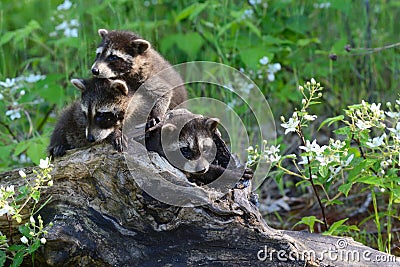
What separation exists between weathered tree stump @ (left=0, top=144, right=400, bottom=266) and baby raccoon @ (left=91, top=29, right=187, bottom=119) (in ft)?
3.71

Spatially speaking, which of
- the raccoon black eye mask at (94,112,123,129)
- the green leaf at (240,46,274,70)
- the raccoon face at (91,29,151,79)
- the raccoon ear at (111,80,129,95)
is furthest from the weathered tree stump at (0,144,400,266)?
the green leaf at (240,46,274,70)

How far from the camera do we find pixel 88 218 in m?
4.12

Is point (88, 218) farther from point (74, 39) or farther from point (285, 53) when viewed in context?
point (285, 53)

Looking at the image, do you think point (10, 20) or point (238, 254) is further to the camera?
point (10, 20)

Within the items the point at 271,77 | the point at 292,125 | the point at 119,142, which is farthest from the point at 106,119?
the point at 271,77

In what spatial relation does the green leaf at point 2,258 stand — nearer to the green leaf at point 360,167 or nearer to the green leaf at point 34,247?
the green leaf at point 34,247

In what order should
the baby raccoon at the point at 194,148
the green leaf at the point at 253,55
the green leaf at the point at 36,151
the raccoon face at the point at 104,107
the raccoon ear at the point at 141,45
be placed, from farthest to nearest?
1. the green leaf at the point at 253,55
2. the green leaf at the point at 36,151
3. the raccoon ear at the point at 141,45
4. the raccoon face at the point at 104,107
5. the baby raccoon at the point at 194,148

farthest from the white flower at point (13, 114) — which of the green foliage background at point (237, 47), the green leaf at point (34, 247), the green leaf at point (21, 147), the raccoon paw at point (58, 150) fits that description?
the green leaf at point (34, 247)

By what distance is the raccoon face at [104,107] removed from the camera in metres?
4.82

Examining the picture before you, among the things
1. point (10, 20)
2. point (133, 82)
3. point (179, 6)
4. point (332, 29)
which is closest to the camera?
point (133, 82)

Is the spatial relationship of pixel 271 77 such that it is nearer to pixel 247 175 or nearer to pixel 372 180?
pixel 372 180

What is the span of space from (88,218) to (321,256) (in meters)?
1.48

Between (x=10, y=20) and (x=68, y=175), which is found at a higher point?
(x=68, y=175)

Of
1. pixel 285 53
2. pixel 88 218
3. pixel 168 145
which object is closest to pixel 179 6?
pixel 285 53
